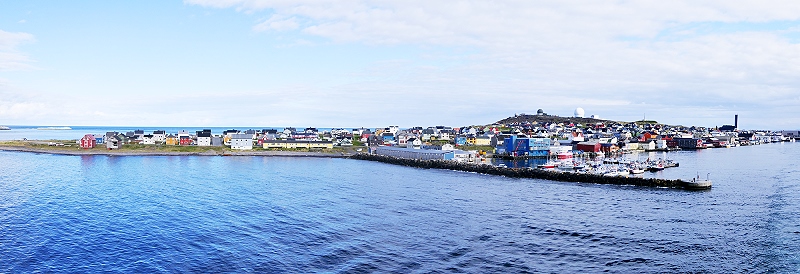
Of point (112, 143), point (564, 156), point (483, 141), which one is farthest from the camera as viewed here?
point (483, 141)

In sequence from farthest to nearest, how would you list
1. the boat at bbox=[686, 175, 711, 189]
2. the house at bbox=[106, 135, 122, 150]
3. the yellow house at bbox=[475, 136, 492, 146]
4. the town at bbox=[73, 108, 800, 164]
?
the yellow house at bbox=[475, 136, 492, 146] < the house at bbox=[106, 135, 122, 150] < the town at bbox=[73, 108, 800, 164] < the boat at bbox=[686, 175, 711, 189]

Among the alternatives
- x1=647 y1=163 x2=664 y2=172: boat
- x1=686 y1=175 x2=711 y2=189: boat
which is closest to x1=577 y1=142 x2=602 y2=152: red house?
x1=647 y1=163 x2=664 y2=172: boat

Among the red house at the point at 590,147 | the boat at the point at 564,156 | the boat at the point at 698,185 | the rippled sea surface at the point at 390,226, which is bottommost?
the rippled sea surface at the point at 390,226

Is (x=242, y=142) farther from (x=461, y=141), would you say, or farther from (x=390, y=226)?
(x=390, y=226)

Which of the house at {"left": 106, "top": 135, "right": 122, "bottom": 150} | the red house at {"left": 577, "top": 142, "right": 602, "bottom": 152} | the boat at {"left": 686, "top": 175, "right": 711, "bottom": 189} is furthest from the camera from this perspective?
the red house at {"left": 577, "top": 142, "right": 602, "bottom": 152}

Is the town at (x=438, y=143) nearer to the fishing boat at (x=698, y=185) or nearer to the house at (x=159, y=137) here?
the house at (x=159, y=137)

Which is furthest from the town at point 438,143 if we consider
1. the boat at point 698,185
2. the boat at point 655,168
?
the boat at point 698,185

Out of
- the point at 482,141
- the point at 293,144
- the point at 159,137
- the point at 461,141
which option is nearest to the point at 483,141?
the point at 482,141

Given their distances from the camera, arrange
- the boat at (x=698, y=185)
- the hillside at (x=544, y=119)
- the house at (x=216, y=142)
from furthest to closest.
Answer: the hillside at (x=544, y=119)
the house at (x=216, y=142)
the boat at (x=698, y=185)

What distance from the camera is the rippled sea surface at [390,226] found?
1738cm

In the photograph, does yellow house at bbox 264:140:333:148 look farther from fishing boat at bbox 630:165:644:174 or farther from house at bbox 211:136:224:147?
fishing boat at bbox 630:165:644:174

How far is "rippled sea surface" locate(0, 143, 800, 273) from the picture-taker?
1738 centimetres

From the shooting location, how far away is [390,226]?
897 inches

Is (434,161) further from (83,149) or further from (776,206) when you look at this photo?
(83,149)
